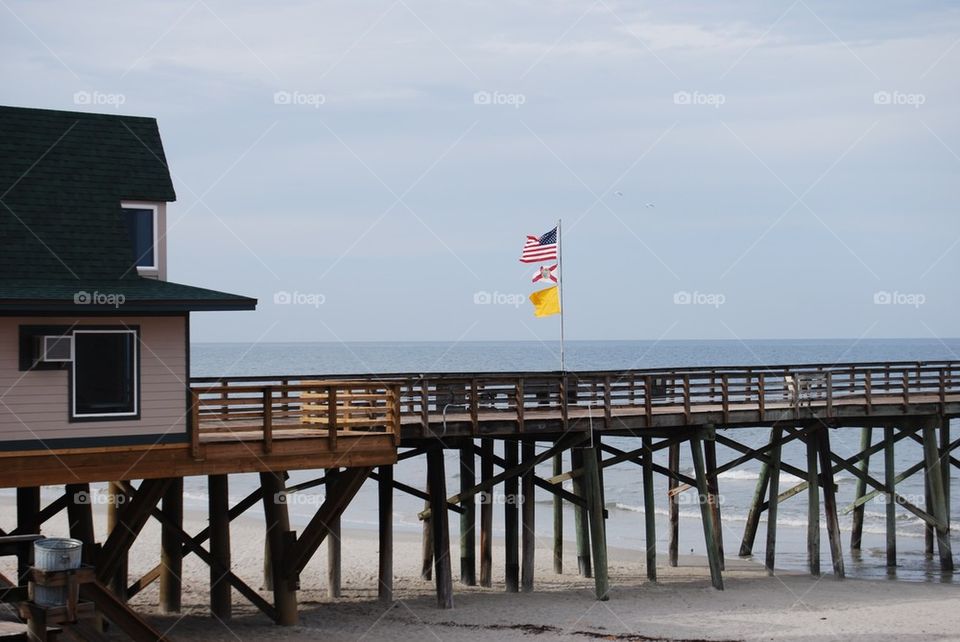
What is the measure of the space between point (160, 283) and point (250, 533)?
706 inches

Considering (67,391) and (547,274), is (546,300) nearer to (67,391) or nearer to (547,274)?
(547,274)

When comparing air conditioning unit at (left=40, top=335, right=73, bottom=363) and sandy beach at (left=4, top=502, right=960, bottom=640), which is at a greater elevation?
air conditioning unit at (left=40, top=335, right=73, bottom=363)

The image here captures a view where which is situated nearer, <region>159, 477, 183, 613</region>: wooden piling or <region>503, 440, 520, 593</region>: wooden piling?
<region>159, 477, 183, 613</region>: wooden piling

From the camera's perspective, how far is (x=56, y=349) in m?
15.8

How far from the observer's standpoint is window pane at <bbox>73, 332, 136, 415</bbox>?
16016 mm

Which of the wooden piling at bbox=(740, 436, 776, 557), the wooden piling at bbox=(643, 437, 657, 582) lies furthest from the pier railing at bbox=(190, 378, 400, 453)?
the wooden piling at bbox=(740, 436, 776, 557)

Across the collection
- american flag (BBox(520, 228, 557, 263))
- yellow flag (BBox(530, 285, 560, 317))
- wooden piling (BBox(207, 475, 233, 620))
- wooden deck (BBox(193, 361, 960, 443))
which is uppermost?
american flag (BBox(520, 228, 557, 263))

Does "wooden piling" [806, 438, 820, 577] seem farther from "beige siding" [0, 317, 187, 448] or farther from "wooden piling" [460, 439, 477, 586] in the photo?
"beige siding" [0, 317, 187, 448]

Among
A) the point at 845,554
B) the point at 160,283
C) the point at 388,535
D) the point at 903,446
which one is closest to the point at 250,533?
the point at 388,535

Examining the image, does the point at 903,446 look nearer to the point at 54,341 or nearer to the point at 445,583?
the point at 445,583

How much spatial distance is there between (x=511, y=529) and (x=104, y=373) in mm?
10783

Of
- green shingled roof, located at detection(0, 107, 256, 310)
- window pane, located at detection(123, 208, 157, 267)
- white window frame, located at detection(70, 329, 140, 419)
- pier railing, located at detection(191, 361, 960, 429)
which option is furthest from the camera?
pier railing, located at detection(191, 361, 960, 429)

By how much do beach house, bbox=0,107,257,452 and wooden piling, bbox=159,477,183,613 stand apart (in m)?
4.67

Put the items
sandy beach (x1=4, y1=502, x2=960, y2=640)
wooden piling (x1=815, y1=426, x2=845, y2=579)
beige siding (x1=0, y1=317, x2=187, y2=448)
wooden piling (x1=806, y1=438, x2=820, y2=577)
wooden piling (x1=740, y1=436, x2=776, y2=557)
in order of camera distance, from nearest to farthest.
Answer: beige siding (x1=0, y1=317, x2=187, y2=448) < sandy beach (x1=4, y1=502, x2=960, y2=640) < wooden piling (x1=815, y1=426, x2=845, y2=579) < wooden piling (x1=806, y1=438, x2=820, y2=577) < wooden piling (x1=740, y1=436, x2=776, y2=557)
